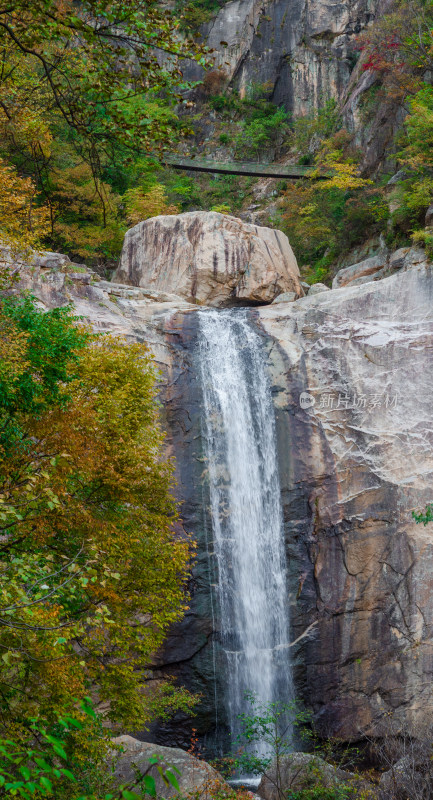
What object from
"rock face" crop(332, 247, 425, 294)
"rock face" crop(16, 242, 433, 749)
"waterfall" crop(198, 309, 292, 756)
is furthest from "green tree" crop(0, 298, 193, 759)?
"rock face" crop(332, 247, 425, 294)

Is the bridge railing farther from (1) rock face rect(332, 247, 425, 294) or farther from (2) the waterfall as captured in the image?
(2) the waterfall

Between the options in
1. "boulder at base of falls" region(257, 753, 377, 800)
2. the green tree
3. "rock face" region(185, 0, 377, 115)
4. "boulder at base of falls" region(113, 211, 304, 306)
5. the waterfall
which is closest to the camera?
the green tree

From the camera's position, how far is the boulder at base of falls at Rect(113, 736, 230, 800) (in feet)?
32.1

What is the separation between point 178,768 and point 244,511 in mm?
7911

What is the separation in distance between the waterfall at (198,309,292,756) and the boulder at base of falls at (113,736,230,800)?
5.24 metres

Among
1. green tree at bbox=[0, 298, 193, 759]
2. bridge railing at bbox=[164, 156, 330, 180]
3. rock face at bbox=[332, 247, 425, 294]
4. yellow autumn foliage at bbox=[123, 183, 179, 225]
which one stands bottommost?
green tree at bbox=[0, 298, 193, 759]

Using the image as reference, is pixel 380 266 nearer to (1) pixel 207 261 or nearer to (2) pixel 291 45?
(1) pixel 207 261

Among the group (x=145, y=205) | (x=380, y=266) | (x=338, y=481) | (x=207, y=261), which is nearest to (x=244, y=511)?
(x=338, y=481)

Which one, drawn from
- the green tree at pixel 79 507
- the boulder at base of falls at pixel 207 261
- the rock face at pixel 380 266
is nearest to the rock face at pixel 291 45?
the rock face at pixel 380 266

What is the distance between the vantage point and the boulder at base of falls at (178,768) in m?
9.79

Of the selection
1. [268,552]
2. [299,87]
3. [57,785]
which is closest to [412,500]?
[268,552]

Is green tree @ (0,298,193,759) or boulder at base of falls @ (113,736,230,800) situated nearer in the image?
green tree @ (0,298,193,759)

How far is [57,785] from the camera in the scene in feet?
25.7

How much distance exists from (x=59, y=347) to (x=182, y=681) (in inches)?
374
